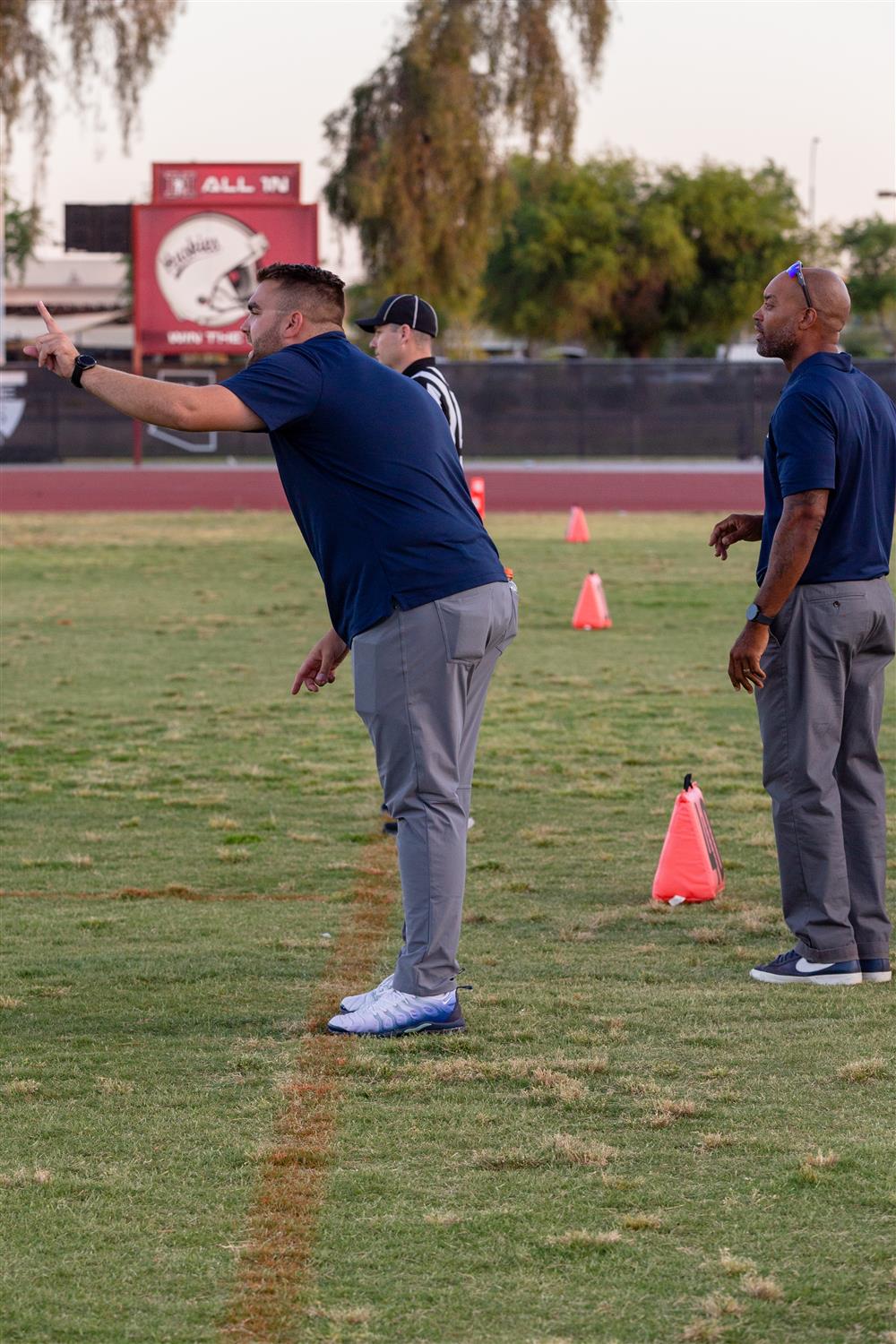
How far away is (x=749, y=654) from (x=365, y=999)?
4.73 feet

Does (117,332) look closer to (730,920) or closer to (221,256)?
(221,256)

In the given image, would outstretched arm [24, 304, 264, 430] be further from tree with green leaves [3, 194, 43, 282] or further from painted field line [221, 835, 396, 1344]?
tree with green leaves [3, 194, 43, 282]

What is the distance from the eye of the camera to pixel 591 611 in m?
14.3

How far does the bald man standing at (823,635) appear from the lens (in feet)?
16.5

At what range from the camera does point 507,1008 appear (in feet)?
16.2

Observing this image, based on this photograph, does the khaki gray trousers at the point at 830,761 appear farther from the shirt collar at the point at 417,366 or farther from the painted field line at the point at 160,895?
the shirt collar at the point at 417,366

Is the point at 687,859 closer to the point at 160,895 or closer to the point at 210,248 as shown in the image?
the point at 160,895

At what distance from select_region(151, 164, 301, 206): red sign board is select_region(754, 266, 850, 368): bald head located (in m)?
27.4

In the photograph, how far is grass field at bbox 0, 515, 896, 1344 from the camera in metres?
3.20

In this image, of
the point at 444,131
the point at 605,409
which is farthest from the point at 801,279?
the point at 444,131

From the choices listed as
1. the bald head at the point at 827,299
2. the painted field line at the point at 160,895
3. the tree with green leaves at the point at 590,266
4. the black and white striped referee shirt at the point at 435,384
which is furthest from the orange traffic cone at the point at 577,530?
the tree with green leaves at the point at 590,266

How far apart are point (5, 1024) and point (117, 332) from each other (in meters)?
69.9

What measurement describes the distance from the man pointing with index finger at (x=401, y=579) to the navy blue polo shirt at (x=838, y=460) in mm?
925

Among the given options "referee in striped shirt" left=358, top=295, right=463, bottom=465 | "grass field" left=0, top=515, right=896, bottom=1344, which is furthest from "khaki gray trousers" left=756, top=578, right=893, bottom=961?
"referee in striped shirt" left=358, top=295, right=463, bottom=465
